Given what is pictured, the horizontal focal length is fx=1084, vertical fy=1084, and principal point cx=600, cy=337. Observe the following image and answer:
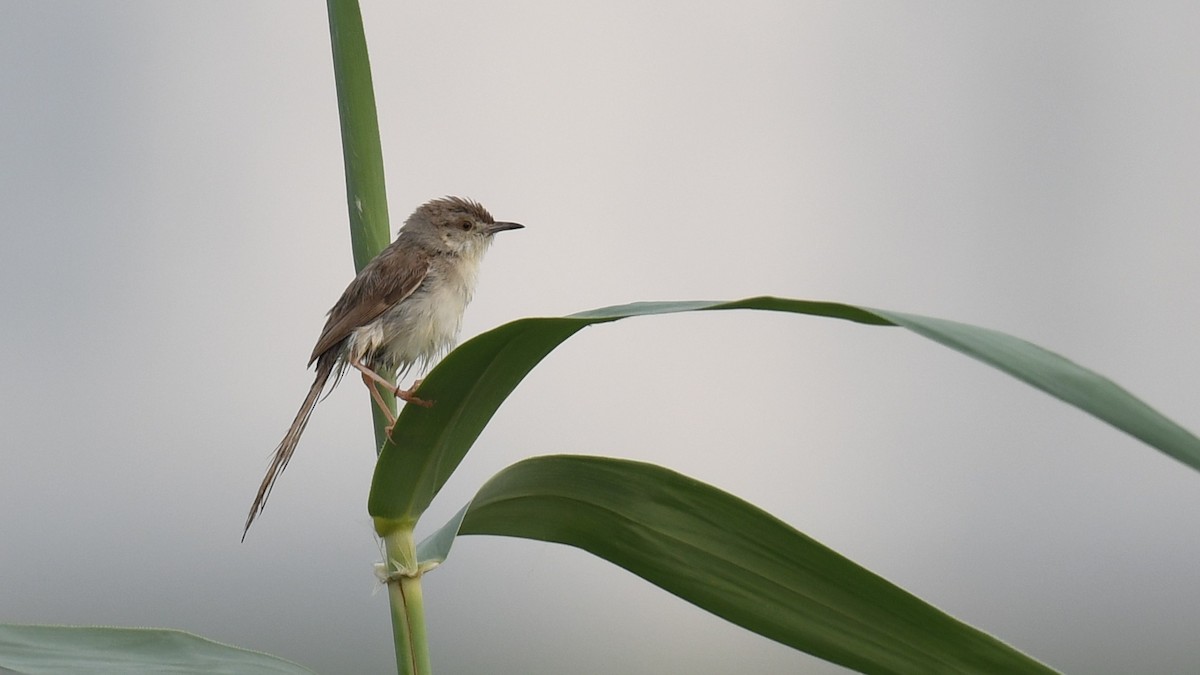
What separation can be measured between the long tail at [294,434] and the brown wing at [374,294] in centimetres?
2

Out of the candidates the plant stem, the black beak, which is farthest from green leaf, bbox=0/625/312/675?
the black beak

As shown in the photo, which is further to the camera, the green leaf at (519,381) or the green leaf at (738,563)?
the green leaf at (738,563)

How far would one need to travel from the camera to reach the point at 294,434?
3.95ft

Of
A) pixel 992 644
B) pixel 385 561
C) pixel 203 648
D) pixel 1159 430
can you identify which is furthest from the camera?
pixel 385 561

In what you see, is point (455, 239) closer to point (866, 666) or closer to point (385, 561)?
point (385, 561)

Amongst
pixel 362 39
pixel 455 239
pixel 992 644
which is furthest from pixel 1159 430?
pixel 455 239

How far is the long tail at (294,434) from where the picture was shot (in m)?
1.05

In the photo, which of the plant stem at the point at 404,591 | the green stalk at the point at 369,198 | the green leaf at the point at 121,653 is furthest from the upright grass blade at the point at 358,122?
the green leaf at the point at 121,653

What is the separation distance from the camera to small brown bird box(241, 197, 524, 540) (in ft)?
4.83

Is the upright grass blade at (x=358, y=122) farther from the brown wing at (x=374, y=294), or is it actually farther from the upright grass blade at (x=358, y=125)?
the brown wing at (x=374, y=294)

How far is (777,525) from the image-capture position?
0.67 metres

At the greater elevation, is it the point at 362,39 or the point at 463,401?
the point at 362,39

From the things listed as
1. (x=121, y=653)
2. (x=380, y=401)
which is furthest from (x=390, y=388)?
(x=121, y=653)

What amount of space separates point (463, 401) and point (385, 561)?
17cm
